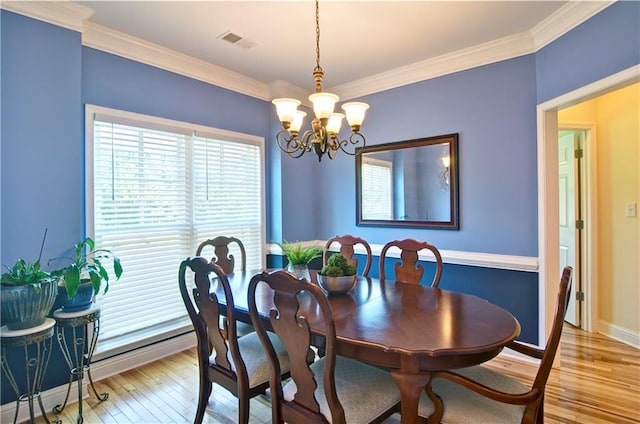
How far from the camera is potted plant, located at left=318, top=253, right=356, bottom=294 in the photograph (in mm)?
2062

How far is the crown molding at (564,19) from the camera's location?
226cm

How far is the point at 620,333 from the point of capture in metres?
3.33

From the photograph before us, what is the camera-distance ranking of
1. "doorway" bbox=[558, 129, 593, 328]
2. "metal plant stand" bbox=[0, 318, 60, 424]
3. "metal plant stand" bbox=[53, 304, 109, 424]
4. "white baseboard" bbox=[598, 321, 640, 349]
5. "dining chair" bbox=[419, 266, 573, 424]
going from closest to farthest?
"dining chair" bbox=[419, 266, 573, 424] → "metal plant stand" bbox=[0, 318, 60, 424] → "metal plant stand" bbox=[53, 304, 109, 424] → "white baseboard" bbox=[598, 321, 640, 349] → "doorway" bbox=[558, 129, 593, 328]

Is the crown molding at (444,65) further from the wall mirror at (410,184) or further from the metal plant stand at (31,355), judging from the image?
the metal plant stand at (31,355)

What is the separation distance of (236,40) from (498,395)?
118 inches

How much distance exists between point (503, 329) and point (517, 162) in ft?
6.28

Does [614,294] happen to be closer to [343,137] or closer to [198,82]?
[343,137]

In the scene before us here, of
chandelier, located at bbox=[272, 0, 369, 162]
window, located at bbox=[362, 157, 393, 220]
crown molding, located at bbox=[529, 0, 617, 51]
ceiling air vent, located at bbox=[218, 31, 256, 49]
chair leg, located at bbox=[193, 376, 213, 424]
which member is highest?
ceiling air vent, located at bbox=[218, 31, 256, 49]

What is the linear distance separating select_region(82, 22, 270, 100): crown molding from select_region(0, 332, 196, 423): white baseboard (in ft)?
8.23

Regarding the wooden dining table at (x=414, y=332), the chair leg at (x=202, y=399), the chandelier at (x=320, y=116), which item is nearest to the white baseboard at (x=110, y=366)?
the chair leg at (x=202, y=399)

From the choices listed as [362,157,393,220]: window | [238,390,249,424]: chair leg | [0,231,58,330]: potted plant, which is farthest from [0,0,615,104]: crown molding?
[238,390,249,424]: chair leg

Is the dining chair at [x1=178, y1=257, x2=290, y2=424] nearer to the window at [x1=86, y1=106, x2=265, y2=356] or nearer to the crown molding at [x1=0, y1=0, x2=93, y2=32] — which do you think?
the window at [x1=86, y1=106, x2=265, y2=356]

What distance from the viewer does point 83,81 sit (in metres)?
2.60

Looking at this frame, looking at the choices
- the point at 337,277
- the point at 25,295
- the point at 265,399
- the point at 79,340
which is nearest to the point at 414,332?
the point at 337,277
